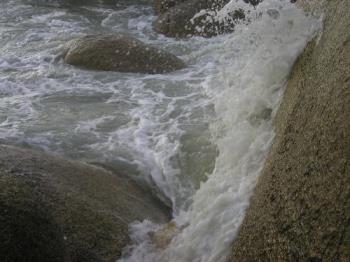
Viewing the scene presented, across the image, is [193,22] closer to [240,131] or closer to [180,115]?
[180,115]

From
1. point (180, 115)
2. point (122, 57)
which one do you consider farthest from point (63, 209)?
point (122, 57)

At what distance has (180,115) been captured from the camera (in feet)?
21.4

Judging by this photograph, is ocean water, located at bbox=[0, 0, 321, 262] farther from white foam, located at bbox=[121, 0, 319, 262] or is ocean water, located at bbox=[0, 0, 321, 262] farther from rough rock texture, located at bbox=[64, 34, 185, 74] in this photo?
rough rock texture, located at bbox=[64, 34, 185, 74]

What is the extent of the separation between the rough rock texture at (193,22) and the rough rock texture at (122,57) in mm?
2089

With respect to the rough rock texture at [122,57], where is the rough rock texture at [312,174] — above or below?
above

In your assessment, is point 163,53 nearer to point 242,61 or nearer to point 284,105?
point 242,61

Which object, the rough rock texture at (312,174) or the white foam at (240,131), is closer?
the rough rock texture at (312,174)

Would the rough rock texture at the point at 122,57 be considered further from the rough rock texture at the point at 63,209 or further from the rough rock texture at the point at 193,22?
the rough rock texture at the point at 63,209

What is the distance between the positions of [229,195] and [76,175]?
1388 mm

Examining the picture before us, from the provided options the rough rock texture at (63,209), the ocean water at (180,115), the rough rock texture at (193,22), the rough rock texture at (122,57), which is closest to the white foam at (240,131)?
the ocean water at (180,115)

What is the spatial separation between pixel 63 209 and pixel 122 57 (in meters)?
5.12

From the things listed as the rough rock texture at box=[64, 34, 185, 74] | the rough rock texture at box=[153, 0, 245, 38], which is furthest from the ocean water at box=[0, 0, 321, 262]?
the rough rock texture at box=[153, 0, 245, 38]

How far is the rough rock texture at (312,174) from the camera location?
7.66ft

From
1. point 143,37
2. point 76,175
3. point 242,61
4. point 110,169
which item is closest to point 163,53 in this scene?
point 143,37
